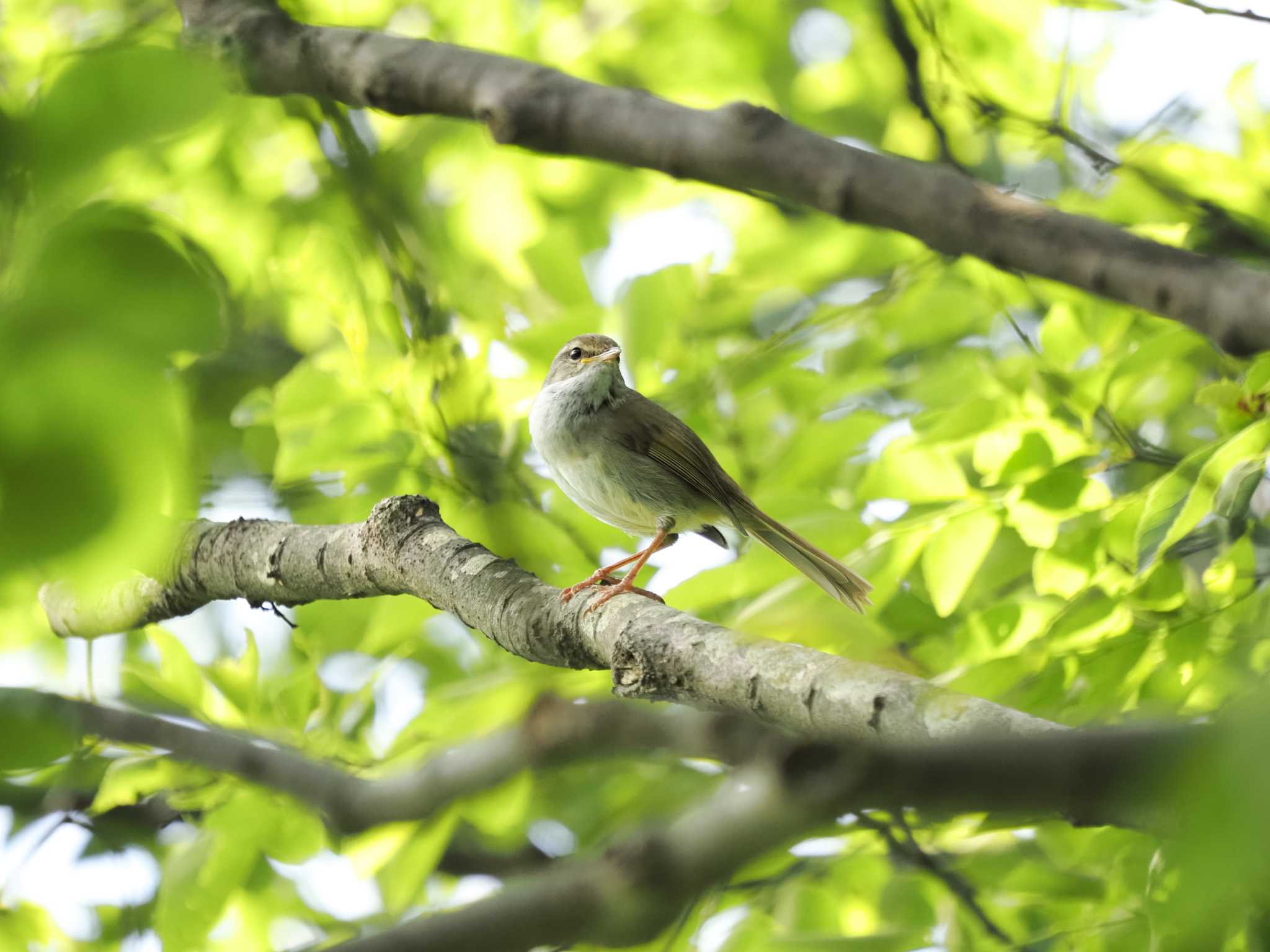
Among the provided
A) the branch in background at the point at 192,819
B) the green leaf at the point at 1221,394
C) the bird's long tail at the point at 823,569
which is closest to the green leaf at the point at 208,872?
the branch in background at the point at 192,819

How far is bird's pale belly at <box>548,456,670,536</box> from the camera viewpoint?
374 cm

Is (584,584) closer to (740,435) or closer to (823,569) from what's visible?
(823,569)

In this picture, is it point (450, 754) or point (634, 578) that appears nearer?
point (450, 754)

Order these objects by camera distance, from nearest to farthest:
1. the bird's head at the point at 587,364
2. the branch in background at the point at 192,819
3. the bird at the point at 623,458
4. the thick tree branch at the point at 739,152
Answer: the thick tree branch at the point at 739,152 < the branch in background at the point at 192,819 < the bird at the point at 623,458 < the bird's head at the point at 587,364

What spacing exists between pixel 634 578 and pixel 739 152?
1.24 meters

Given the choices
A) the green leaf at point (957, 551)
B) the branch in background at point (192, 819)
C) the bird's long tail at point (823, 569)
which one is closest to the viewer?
the green leaf at point (957, 551)

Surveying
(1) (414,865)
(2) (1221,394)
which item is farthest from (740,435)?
(1) (414,865)

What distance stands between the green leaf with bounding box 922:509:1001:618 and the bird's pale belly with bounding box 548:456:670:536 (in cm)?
135

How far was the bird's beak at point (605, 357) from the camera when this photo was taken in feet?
12.8

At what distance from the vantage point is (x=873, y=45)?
4.34 m

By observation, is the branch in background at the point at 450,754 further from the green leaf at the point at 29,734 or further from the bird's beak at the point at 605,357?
the bird's beak at the point at 605,357

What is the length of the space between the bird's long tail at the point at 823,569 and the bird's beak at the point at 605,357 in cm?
83

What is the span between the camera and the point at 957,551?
2.52 metres

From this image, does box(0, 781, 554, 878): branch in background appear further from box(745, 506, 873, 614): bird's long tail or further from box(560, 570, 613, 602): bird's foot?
box(745, 506, 873, 614): bird's long tail
